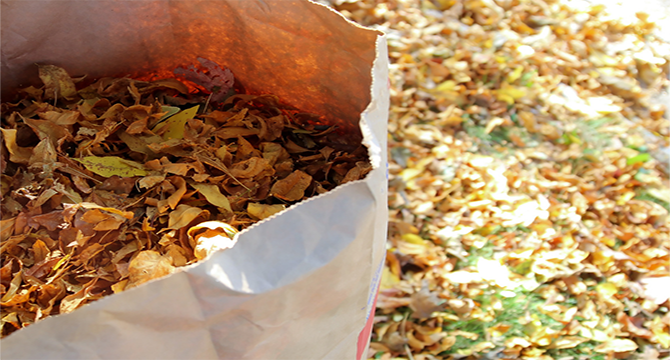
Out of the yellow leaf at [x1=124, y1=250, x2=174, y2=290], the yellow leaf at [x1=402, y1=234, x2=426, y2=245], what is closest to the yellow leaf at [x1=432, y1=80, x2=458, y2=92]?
the yellow leaf at [x1=402, y1=234, x2=426, y2=245]

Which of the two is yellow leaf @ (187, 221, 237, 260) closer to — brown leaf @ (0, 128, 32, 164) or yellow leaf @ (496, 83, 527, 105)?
brown leaf @ (0, 128, 32, 164)

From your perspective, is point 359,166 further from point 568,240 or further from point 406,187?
point 568,240

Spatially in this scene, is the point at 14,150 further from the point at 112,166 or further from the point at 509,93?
the point at 509,93

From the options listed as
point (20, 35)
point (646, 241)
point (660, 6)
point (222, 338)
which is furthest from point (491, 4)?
point (222, 338)

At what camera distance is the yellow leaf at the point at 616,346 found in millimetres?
1187

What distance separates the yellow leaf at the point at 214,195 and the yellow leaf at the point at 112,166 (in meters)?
0.10

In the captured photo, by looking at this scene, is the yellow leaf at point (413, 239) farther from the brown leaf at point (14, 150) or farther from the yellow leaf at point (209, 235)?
the brown leaf at point (14, 150)

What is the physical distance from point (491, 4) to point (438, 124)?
1.80 ft

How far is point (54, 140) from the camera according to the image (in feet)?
2.48

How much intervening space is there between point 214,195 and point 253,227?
0.28 metres

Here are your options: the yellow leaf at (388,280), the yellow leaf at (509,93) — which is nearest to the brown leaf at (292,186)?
the yellow leaf at (388,280)

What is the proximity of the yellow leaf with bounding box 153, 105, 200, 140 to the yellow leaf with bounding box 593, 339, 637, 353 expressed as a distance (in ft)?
3.61

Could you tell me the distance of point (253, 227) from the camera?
18.1 inches

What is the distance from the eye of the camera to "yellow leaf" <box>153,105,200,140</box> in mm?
808
